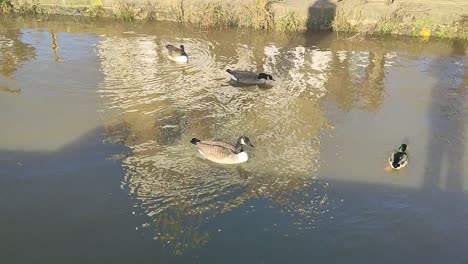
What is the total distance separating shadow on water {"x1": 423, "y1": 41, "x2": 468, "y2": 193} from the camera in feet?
24.2

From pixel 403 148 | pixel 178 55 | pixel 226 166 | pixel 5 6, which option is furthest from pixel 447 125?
pixel 5 6

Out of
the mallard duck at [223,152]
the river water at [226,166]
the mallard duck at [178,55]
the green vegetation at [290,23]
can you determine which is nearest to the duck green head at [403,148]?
the river water at [226,166]

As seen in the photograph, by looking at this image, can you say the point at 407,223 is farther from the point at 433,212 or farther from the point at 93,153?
the point at 93,153

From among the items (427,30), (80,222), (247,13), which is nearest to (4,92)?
(80,222)

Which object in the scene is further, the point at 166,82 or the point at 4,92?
the point at 166,82

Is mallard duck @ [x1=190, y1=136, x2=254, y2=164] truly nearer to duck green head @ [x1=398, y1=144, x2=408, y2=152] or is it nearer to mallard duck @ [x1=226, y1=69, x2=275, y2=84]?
duck green head @ [x1=398, y1=144, x2=408, y2=152]

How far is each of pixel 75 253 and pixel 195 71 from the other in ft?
22.8

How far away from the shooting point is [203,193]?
268 inches

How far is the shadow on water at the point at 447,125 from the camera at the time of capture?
7383 mm

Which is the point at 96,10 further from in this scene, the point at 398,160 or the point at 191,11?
the point at 398,160

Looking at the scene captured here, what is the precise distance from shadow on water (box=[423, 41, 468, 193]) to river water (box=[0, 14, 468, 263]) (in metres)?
0.04

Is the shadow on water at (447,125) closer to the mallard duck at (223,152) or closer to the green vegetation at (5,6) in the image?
the mallard duck at (223,152)

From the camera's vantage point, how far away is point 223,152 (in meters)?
7.36

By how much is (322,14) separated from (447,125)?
7.59 m
